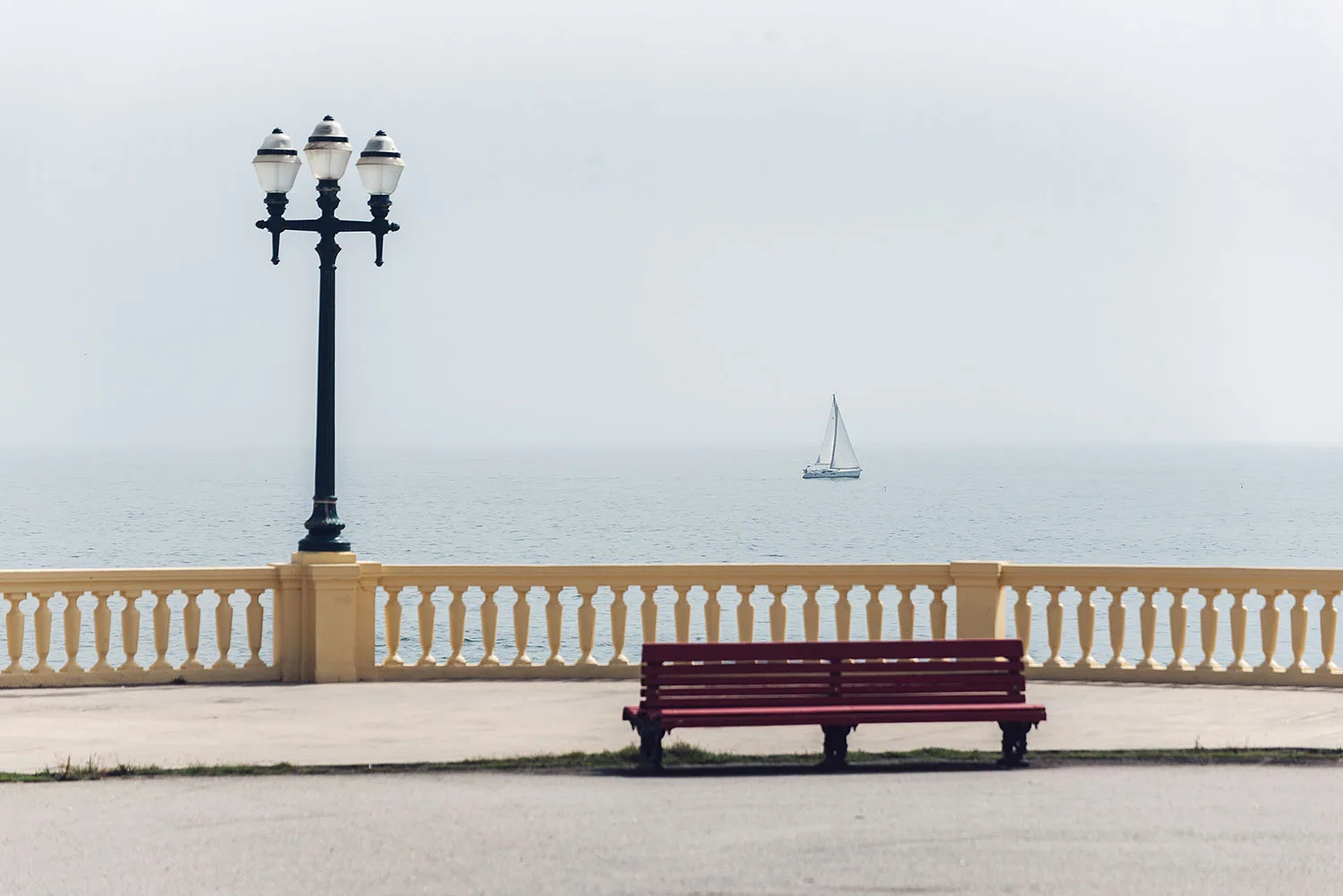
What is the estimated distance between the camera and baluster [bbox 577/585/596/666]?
57.0 ft

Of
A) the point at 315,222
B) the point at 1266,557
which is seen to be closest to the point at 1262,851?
the point at 315,222

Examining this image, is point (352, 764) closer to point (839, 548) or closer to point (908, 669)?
point (908, 669)

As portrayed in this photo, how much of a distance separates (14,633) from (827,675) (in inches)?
336

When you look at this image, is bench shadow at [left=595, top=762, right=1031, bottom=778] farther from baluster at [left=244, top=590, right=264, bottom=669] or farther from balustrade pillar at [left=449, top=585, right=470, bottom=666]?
baluster at [left=244, top=590, right=264, bottom=669]

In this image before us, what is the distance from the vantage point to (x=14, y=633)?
56.8 feet

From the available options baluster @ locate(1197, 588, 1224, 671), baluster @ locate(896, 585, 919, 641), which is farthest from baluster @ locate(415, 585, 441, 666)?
baluster @ locate(1197, 588, 1224, 671)

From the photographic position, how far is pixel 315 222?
1780 cm

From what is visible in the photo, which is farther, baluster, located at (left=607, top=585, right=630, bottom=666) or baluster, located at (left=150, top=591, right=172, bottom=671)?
baluster, located at (left=607, top=585, right=630, bottom=666)

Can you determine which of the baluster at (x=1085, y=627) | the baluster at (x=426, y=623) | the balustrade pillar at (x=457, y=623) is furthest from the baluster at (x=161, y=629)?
the baluster at (x=1085, y=627)

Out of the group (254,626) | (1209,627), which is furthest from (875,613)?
(254,626)

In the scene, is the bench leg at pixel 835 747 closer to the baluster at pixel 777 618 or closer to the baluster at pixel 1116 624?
the baluster at pixel 777 618

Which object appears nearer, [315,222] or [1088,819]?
[1088,819]

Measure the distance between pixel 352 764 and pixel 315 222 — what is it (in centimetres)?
686

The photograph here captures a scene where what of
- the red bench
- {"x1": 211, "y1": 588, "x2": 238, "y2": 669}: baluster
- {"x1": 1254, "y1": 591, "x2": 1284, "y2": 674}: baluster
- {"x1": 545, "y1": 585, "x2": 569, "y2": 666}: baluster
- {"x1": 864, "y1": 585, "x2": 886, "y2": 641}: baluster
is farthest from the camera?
{"x1": 864, "y1": 585, "x2": 886, "y2": 641}: baluster
